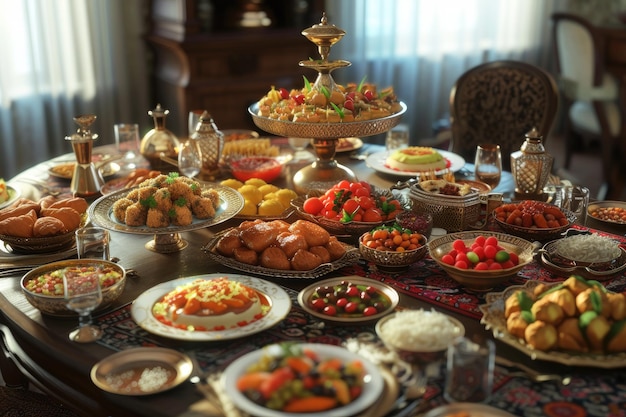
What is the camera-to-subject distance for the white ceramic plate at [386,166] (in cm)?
291

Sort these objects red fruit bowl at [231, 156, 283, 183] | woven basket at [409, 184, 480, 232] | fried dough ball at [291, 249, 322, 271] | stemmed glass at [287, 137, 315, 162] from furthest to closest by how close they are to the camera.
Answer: stemmed glass at [287, 137, 315, 162], red fruit bowl at [231, 156, 283, 183], woven basket at [409, 184, 480, 232], fried dough ball at [291, 249, 322, 271]

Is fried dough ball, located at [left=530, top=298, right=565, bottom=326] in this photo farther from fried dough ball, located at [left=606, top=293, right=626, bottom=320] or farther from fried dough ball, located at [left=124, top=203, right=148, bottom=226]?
fried dough ball, located at [left=124, top=203, right=148, bottom=226]

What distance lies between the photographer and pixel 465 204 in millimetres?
2350

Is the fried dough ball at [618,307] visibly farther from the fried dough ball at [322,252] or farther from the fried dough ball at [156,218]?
the fried dough ball at [156,218]

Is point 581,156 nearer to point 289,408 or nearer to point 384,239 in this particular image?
point 384,239

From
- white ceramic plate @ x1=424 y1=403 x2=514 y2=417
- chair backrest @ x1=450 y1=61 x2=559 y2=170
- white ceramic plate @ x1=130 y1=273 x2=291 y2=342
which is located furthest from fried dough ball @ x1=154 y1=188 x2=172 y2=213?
chair backrest @ x1=450 y1=61 x2=559 y2=170

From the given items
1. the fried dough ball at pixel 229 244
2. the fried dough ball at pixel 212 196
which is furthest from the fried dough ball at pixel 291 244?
the fried dough ball at pixel 212 196

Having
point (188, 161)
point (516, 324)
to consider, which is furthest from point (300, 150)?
point (516, 324)

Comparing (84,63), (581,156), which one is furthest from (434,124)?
(84,63)

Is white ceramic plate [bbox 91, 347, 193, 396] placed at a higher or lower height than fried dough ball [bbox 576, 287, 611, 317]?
lower

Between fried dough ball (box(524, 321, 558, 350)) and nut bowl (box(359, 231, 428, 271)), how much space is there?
0.49 metres

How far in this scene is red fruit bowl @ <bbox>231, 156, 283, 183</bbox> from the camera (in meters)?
2.84

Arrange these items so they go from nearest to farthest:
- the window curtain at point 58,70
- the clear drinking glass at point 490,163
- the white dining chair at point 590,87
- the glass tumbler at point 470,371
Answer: the glass tumbler at point 470,371, the clear drinking glass at point 490,163, the window curtain at point 58,70, the white dining chair at point 590,87

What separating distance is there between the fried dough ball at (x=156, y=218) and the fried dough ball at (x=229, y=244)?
164mm
